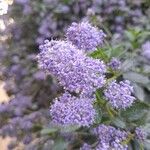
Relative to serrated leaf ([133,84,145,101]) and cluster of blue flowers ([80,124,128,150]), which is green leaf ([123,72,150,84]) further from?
cluster of blue flowers ([80,124,128,150])

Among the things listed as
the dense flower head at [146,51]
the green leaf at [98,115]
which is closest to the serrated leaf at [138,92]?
the dense flower head at [146,51]

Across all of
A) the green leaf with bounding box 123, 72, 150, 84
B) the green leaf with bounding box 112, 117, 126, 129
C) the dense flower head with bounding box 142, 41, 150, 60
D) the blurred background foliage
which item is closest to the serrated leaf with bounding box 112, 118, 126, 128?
the green leaf with bounding box 112, 117, 126, 129

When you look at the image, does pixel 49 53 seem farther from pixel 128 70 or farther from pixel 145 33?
pixel 145 33

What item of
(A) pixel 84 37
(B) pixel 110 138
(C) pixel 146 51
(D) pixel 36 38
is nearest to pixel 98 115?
(B) pixel 110 138

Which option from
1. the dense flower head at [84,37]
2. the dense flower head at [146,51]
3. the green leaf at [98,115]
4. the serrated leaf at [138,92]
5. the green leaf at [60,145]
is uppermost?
the dense flower head at [146,51]

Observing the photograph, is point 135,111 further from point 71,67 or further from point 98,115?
point 71,67

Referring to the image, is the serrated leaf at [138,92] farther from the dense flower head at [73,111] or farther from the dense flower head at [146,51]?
the dense flower head at [73,111]
